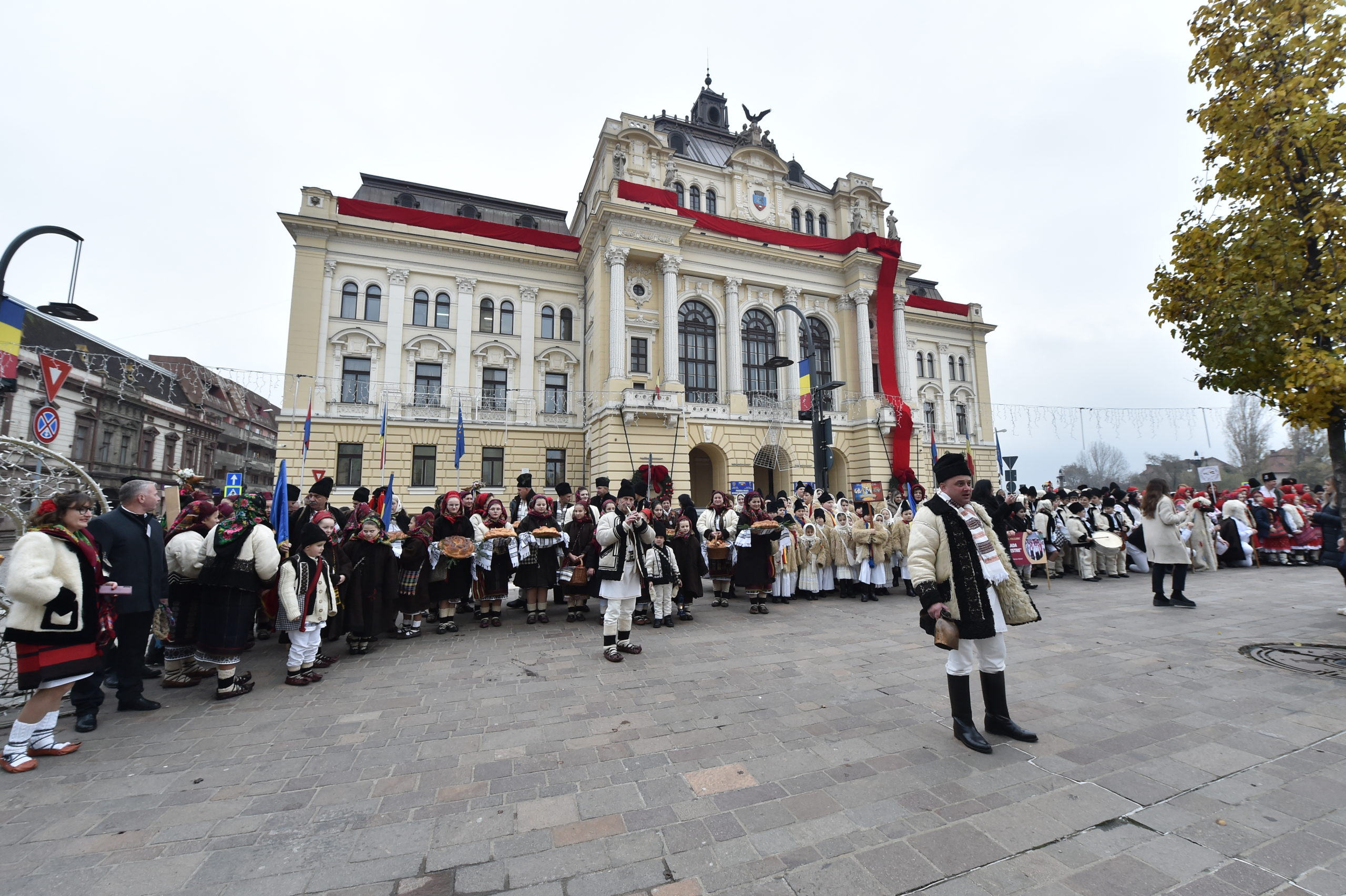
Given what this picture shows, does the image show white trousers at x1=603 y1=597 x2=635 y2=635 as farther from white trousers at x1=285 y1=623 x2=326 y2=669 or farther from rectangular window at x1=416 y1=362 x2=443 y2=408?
rectangular window at x1=416 y1=362 x2=443 y2=408

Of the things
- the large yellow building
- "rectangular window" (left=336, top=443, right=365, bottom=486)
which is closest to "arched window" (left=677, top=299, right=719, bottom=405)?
the large yellow building

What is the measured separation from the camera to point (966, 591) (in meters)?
3.94

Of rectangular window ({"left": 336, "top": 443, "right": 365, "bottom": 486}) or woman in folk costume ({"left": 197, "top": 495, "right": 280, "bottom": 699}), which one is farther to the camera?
rectangular window ({"left": 336, "top": 443, "right": 365, "bottom": 486})

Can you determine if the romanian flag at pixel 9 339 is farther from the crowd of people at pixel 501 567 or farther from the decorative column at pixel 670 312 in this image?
the decorative column at pixel 670 312

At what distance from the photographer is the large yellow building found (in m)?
24.3

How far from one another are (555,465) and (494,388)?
4.92 metres

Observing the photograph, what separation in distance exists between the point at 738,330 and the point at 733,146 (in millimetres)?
13752

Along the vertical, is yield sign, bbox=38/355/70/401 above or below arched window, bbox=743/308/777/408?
below

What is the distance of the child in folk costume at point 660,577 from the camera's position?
731cm

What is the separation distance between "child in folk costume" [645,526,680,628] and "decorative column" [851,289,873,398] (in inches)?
943

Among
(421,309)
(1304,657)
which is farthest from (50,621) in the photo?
(421,309)

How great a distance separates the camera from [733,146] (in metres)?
33.1

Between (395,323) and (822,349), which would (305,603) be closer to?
(395,323)

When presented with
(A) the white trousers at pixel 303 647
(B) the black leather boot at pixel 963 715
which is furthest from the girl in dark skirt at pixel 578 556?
(B) the black leather boot at pixel 963 715
